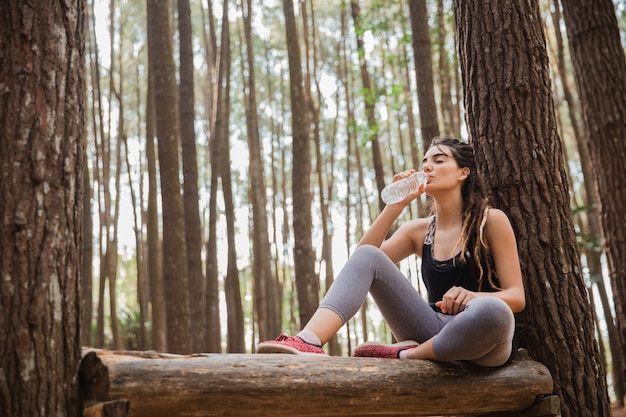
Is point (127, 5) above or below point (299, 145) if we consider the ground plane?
above

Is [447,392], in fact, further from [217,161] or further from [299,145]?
[217,161]

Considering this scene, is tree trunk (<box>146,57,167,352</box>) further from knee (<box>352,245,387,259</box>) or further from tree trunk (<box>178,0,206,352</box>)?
knee (<box>352,245,387,259</box>)

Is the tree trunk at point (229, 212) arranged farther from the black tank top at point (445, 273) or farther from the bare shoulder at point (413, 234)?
the black tank top at point (445, 273)

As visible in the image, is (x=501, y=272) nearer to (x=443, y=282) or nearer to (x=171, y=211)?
(x=443, y=282)

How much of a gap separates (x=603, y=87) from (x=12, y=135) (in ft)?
15.0

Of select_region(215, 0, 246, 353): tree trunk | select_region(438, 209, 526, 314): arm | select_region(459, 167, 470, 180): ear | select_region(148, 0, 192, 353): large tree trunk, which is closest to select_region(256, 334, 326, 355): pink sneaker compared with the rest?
select_region(438, 209, 526, 314): arm

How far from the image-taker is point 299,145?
25.9ft

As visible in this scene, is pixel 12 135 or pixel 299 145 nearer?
pixel 12 135

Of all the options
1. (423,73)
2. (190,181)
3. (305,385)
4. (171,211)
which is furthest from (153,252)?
(305,385)

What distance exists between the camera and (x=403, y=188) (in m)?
3.75

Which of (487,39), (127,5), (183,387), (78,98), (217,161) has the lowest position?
(183,387)

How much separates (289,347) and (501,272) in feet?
3.79

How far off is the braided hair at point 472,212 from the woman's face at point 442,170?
3 centimetres

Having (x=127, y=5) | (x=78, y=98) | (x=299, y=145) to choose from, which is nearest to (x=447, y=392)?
(x=78, y=98)
